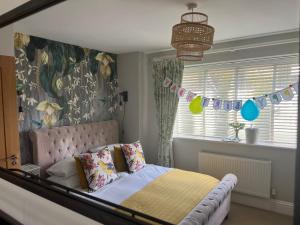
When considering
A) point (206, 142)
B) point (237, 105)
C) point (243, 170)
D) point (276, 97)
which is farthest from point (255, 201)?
point (276, 97)

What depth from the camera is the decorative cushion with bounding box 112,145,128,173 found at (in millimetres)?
2613

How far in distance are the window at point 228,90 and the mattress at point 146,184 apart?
56 cm

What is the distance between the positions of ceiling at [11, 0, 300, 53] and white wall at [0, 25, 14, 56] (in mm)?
156

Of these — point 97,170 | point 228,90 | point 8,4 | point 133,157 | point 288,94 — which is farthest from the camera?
point 133,157

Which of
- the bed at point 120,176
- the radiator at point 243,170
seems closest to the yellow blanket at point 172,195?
the bed at point 120,176

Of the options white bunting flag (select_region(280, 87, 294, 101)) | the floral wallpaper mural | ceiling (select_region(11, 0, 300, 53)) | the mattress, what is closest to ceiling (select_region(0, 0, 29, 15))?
ceiling (select_region(11, 0, 300, 53))

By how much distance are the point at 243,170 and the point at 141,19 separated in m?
1.80

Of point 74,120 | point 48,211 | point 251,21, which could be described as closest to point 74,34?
point 74,120

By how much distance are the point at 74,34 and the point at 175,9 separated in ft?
3.84

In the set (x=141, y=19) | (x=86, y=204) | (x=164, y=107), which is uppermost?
(x=141, y=19)

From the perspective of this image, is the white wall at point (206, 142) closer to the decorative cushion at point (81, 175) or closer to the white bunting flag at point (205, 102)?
the white bunting flag at point (205, 102)

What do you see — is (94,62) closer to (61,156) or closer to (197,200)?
(61,156)

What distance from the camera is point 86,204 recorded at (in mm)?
823

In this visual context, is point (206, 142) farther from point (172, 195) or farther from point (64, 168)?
point (64, 168)
